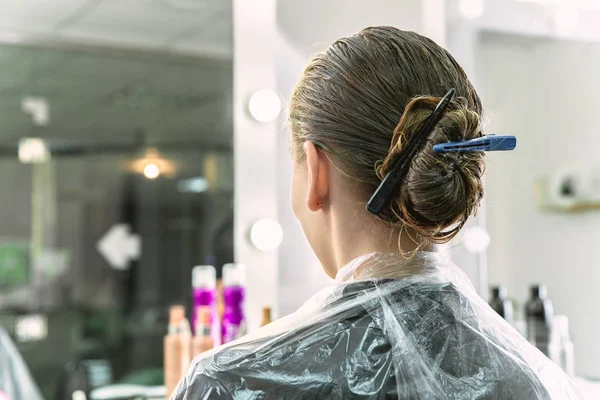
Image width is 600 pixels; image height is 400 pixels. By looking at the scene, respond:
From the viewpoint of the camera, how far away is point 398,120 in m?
0.72

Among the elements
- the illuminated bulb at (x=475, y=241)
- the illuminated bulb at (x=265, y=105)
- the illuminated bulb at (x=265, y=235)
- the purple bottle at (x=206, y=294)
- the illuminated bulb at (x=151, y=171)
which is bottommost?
the purple bottle at (x=206, y=294)

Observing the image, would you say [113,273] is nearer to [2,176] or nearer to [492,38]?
[2,176]

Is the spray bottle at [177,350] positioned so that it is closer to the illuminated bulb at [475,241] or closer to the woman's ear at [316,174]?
the woman's ear at [316,174]

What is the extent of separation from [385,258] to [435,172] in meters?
0.13

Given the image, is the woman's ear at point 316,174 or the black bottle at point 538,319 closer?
the woman's ear at point 316,174

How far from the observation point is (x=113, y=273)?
6.28 feet

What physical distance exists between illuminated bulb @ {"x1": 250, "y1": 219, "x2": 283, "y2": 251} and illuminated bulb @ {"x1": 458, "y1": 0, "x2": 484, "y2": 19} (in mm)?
874

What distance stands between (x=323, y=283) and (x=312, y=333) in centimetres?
97

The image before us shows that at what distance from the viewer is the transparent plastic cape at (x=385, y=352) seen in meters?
0.67

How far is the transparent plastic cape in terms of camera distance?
0.67 metres

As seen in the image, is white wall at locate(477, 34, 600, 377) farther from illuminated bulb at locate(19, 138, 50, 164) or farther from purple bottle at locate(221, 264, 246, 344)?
illuminated bulb at locate(19, 138, 50, 164)

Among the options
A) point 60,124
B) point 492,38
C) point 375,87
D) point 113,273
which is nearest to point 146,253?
point 113,273

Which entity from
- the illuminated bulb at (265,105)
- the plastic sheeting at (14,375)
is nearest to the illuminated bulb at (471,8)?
the illuminated bulb at (265,105)

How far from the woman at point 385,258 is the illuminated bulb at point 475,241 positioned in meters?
1.14
